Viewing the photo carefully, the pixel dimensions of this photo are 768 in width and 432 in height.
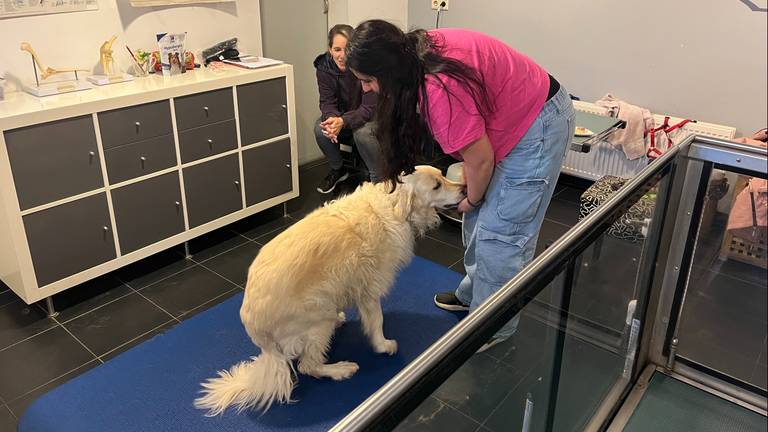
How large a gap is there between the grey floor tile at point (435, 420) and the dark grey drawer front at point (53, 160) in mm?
2007

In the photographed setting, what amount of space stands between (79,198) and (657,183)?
228 cm

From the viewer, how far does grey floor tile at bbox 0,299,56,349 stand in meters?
2.53

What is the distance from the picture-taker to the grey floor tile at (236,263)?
3.00 m

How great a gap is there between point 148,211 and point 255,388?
125 cm

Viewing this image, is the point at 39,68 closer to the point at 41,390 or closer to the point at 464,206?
the point at 41,390

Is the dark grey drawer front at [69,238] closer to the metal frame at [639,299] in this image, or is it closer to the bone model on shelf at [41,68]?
the bone model on shelf at [41,68]

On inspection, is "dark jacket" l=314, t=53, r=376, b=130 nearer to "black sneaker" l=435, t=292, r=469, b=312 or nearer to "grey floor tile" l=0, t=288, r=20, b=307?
"black sneaker" l=435, t=292, r=469, b=312

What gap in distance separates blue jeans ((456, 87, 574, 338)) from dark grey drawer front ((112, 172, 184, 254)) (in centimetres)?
156

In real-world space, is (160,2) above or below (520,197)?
above

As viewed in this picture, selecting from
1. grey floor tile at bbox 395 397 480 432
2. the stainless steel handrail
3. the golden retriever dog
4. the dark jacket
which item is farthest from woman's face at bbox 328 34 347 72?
grey floor tile at bbox 395 397 480 432

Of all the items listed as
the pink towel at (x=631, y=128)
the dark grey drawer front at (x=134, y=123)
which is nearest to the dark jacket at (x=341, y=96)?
the dark grey drawer front at (x=134, y=123)

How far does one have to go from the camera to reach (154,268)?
10.1 feet

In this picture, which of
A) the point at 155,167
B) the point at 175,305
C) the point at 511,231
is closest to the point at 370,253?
the point at 511,231

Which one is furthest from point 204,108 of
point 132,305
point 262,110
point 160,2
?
point 132,305
